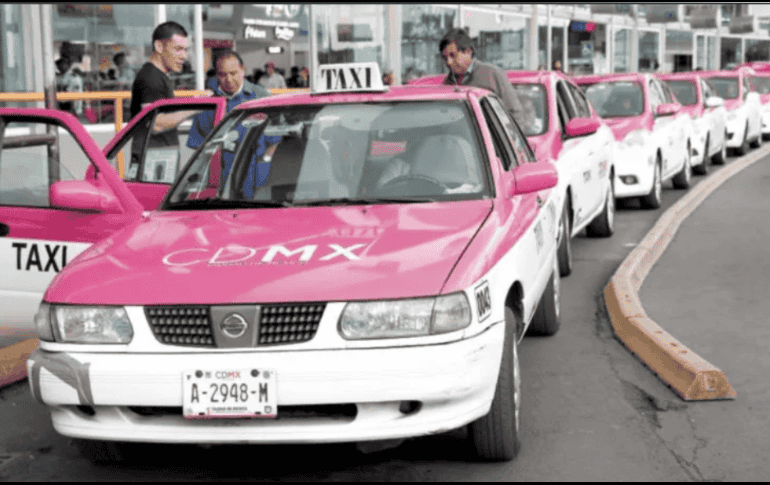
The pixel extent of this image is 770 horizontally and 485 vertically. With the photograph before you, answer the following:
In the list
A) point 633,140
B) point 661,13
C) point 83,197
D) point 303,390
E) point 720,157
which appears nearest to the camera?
point 303,390

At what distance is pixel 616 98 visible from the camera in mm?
14109

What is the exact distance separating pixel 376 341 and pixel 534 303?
1.71 metres

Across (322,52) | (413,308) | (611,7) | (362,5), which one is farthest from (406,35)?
(413,308)

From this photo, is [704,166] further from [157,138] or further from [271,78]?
[157,138]

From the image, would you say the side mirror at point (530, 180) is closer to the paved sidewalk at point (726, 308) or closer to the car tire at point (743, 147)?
the paved sidewalk at point (726, 308)

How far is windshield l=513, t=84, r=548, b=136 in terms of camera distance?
963cm

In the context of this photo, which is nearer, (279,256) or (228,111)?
(279,256)

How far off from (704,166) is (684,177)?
2.34 m

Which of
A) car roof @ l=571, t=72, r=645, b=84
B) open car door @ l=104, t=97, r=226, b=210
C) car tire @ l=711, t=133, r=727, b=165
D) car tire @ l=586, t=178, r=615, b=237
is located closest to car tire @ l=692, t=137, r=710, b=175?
car tire @ l=711, t=133, r=727, b=165

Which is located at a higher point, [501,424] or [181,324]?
[181,324]

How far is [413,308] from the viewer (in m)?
4.15

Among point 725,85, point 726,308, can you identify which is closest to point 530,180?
point 726,308

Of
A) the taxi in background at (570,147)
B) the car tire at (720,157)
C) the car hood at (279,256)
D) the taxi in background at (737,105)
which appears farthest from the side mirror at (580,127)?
the taxi in background at (737,105)

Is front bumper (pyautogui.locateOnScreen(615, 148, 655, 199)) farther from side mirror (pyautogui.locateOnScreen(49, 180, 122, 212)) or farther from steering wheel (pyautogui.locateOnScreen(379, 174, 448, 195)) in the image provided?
side mirror (pyautogui.locateOnScreen(49, 180, 122, 212))
